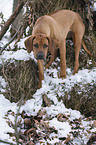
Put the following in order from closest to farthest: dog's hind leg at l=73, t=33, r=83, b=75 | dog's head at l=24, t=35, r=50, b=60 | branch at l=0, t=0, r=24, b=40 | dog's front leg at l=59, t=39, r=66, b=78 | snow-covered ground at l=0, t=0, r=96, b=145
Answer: snow-covered ground at l=0, t=0, r=96, b=145 → dog's head at l=24, t=35, r=50, b=60 → dog's front leg at l=59, t=39, r=66, b=78 → branch at l=0, t=0, r=24, b=40 → dog's hind leg at l=73, t=33, r=83, b=75

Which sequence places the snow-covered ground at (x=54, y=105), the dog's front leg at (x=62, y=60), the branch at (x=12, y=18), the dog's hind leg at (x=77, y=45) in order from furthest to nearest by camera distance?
1. the dog's hind leg at (x=77, y=45)
2. the branch at (x=12, y=18)
3. the dog's front leg at (x=62, y=60)
4. the snow-covered ground at (x=54, y=105)

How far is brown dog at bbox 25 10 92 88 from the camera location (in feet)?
9.26

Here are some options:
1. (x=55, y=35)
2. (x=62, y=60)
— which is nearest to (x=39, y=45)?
(x=55, y=35)

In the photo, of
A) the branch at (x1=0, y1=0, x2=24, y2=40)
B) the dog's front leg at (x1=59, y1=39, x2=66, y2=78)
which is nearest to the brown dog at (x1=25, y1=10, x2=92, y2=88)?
the dog's front leg at (x1=59, y1=39, x2=66, y2=78)

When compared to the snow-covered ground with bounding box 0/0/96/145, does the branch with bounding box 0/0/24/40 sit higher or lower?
higher

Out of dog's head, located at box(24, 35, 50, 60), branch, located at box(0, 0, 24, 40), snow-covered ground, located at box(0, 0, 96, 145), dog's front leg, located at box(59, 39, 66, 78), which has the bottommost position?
snow-covered ground, located at box(0, 0, 96, 145)

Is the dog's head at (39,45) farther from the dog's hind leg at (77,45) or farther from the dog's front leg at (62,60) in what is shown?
the dog's hind leg at (77,45)

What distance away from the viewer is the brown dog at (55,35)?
2.82 meters

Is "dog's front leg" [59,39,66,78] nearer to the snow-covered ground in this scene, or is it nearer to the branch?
the snow-covered ground

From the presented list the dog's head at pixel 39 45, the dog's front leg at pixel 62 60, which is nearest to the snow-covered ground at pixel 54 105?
the dog's front leg at pixel 62 60

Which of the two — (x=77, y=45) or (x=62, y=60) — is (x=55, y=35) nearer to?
(x=62, y=60)

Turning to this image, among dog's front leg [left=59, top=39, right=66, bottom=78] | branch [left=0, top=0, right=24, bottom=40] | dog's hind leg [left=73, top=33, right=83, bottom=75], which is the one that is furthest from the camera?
dog's hind leg [left=73, top=33, right=83, bottom=75]

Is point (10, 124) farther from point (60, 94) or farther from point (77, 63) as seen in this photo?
point (77, 63)

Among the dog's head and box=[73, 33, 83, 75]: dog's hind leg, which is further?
box=[73, 33, 83, 75]: dog's hind leg
